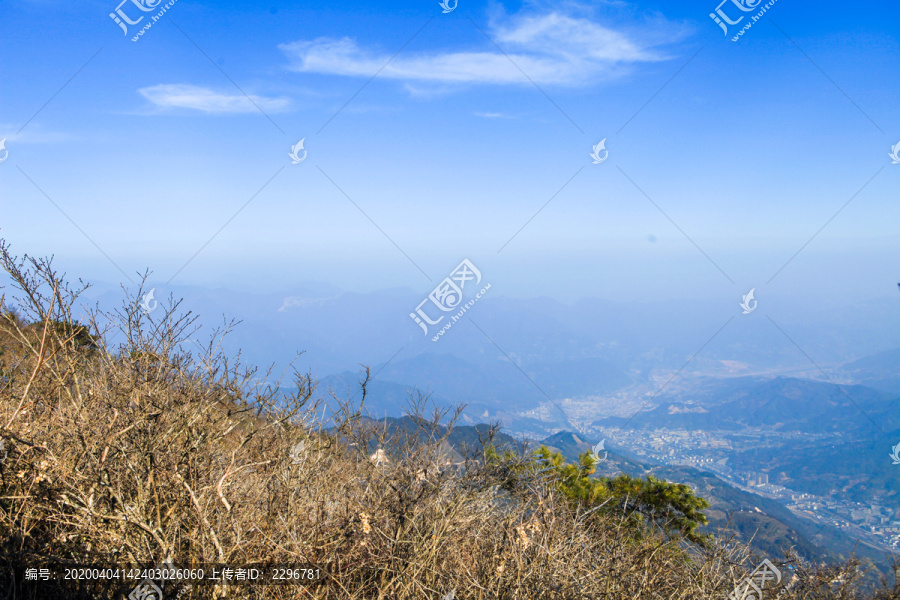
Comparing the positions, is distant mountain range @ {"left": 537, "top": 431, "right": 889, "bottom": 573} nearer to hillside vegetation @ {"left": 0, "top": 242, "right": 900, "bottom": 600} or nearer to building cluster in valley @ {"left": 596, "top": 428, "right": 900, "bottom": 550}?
building cluster in valley @ {"left": 596, "top": 428, "right": 900, "bottom": 550}

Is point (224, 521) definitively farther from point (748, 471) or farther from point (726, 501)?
point (748, 471)

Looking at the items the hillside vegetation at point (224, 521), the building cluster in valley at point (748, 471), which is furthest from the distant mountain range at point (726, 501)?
the hillside vegetation at point (224, 521)

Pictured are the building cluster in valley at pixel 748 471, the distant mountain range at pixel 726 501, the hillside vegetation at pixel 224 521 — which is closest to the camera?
the hillside vegetation at pixel 224 521

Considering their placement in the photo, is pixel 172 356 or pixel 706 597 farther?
pixel 172 356

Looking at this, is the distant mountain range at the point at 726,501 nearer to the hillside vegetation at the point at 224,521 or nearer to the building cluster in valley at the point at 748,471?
the building cluster in valley at the point at 748,471

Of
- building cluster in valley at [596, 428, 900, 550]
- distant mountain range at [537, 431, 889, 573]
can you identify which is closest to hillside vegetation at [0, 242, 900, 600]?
distant mountain range at [537, 431, 889, 573]

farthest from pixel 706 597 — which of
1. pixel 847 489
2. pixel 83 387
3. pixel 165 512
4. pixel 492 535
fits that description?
pixel 847 489

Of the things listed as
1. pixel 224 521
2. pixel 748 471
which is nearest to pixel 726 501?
pixel 748 471

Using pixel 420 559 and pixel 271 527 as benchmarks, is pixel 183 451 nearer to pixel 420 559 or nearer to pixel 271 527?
pixel 271 527

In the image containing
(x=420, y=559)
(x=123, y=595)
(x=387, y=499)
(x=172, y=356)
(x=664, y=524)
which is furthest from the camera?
(x=664, y=524)

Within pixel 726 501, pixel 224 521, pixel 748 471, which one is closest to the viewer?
pixel 224 521

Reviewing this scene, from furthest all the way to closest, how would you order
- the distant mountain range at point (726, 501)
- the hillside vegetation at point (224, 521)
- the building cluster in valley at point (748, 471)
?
1. the building cluster in valley at point (748, 471)
2. the distant mountain range at point (726, 501)
3. the hillside vegetation at point (224, 521)
